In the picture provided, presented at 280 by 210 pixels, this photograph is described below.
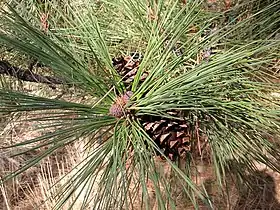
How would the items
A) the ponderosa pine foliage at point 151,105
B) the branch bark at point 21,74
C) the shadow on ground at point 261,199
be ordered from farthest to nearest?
the shadow on ground at point 261,199 < the branch bark at point 21,74 < the ponderosa pine foliage at point 151,105

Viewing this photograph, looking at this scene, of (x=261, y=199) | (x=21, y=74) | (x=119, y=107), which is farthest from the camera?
(x=261, y=199)

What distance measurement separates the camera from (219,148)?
0.58 meters

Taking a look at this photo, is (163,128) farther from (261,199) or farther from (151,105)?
(261,199)

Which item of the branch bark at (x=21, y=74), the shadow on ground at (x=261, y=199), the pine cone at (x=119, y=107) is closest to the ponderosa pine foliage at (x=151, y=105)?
the pine cone at (x=119, y=107)

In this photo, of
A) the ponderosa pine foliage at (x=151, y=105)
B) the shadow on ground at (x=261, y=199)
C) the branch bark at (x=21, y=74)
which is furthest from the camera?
the shadow on ground at (x=261, y=199)

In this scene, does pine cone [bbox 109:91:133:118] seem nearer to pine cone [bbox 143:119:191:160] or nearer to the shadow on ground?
pine cone [bbox 143:119:191:160]

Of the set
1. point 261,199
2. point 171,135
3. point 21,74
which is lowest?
point 261,199

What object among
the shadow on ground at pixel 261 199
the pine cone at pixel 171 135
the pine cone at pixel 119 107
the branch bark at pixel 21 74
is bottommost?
the shadow on ground at pixel 261 199

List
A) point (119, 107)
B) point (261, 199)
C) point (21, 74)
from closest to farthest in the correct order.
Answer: point (119, 107) < point (21, 74) < point (261, 199)

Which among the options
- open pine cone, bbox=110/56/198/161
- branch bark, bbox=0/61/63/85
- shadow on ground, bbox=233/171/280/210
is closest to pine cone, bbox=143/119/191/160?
open pine cone, bbox=110/56/198/161

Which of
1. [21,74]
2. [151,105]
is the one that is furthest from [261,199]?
[151,105]

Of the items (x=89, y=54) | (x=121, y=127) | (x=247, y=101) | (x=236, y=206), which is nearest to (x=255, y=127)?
(x=247, y=101)

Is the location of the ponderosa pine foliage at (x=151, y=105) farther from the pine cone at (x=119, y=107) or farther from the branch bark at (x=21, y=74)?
the branch bark at (x=21, y=74)

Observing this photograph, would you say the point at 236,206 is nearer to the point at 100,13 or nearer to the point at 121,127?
the point at 100,13
